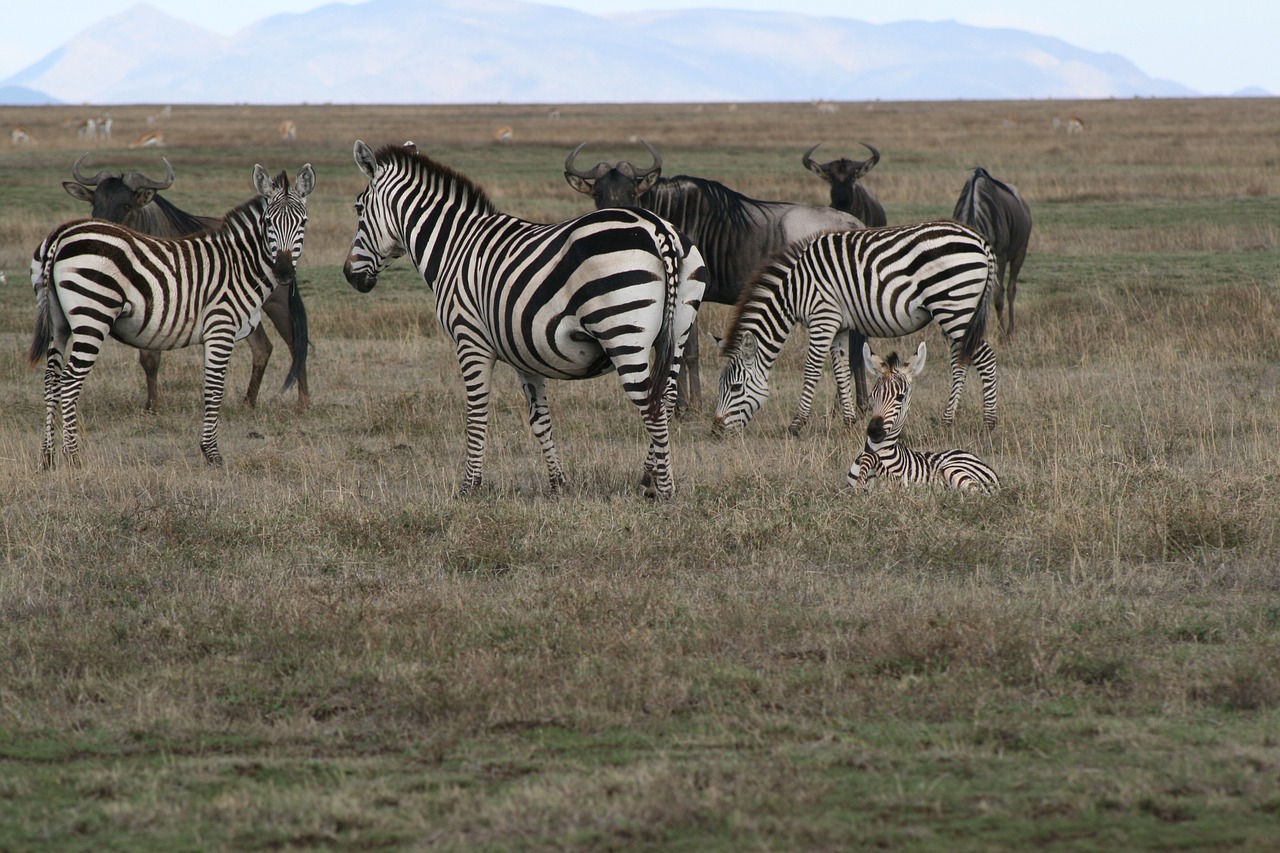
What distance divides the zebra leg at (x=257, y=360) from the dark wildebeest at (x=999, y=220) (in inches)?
284

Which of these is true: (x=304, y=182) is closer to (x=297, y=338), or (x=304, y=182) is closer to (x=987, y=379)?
(x=297, y=338)

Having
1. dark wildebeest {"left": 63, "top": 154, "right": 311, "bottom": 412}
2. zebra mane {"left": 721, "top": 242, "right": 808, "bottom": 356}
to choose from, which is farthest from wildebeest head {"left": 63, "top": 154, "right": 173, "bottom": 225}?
zebra mane {"left": 721, "top": 242, "right": 808, "bottom": 356}

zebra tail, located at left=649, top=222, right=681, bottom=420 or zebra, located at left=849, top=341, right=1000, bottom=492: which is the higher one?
zebra tail, located at left=649, top=222, right=681, bottom=420

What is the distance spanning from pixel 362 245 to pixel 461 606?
3.78m

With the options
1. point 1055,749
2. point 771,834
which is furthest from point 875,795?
point 1055,749

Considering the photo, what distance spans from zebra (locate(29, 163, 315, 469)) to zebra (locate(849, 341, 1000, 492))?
442 centimetres

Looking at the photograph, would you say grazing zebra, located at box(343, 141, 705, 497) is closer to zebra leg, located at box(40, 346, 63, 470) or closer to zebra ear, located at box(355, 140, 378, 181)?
zebra ear, located at box(355, 140, 378, 181)

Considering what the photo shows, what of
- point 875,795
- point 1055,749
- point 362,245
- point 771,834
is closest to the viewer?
point 771,834

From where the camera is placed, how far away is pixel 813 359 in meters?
9.62

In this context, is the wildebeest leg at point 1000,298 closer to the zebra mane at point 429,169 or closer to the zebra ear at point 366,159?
the zebra mane at point 429,169

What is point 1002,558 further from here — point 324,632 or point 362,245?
point 362,245

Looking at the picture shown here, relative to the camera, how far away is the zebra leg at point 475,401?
25.7ft

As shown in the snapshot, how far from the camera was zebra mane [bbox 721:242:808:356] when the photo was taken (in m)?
9.61

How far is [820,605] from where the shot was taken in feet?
18.3
